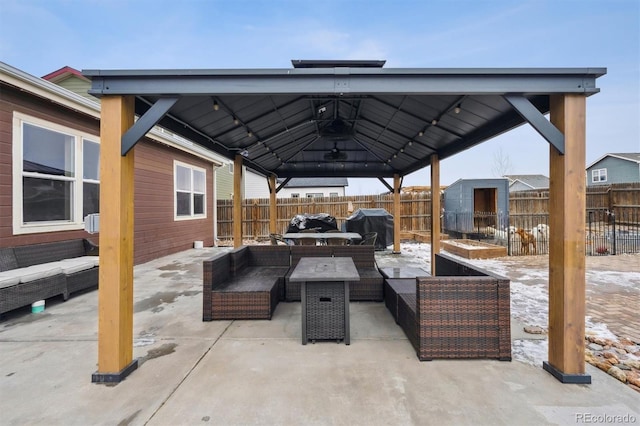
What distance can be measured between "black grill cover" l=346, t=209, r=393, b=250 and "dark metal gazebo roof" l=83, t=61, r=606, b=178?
2.50 m

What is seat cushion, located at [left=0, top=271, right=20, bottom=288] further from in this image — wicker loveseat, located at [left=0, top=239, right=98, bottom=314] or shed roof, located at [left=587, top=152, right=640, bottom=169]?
shed roof, located at [left=587, top=152, right=640, bottom=169]

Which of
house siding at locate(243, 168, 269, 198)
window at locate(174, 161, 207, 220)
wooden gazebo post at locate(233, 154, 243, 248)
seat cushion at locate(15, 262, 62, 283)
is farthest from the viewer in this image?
house siding at locate(243, 168, 269, 198)

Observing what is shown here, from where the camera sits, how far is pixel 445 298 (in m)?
2.60

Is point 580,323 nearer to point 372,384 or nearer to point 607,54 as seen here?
point 372,384

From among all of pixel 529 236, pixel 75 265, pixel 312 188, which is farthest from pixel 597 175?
pixel 75 265

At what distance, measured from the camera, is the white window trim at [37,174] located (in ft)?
14.4

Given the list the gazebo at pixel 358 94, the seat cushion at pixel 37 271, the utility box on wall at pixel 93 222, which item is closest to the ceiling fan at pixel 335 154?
the gazebo at pixel 358 94

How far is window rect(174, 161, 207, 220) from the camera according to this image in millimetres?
9000

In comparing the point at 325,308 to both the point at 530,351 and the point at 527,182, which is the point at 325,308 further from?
the point at 527,182

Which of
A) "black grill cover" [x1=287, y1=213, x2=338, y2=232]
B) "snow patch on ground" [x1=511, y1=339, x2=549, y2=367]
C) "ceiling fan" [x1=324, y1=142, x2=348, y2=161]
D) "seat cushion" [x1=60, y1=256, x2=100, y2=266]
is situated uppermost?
"ceiling fan" [x1=324, y1=142, x2=348, y2=161]

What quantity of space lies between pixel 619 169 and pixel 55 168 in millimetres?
26989

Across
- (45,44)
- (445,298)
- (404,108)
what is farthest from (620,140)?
(45,44)

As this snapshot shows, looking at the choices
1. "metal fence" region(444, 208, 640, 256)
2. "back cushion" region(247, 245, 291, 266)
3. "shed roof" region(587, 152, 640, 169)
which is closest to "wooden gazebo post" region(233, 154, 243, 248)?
"back cushion" region(247, 245, 291, 266)

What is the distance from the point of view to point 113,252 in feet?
7.95
